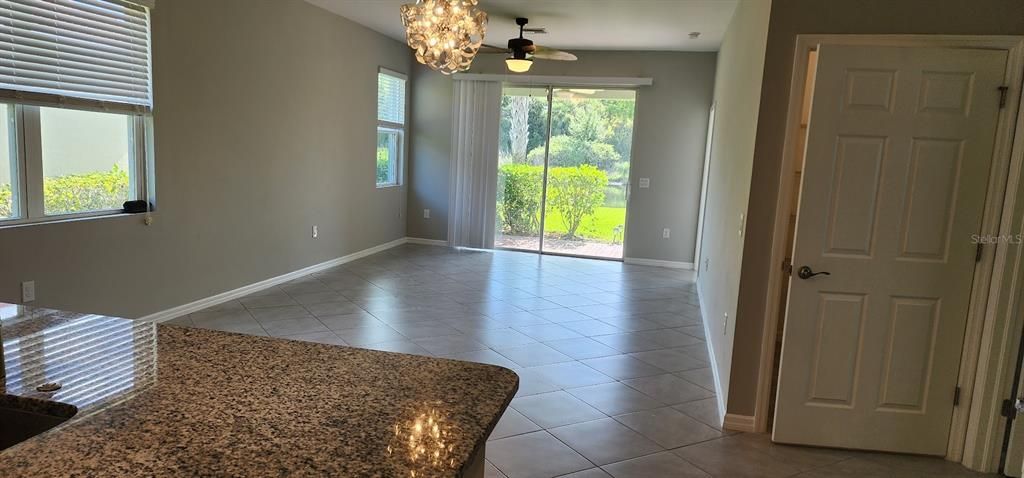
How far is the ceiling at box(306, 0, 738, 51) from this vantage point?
16.6 feet

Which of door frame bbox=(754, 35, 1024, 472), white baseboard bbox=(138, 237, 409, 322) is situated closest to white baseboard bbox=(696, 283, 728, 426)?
door frame bbox=(754, 35, 1024, 472)

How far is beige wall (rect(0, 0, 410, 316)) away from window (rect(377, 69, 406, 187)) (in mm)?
339

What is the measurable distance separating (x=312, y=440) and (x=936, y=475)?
2.92m

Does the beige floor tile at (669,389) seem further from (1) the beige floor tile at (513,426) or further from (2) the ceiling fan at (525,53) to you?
(2) the ceiling fan at (525,53)

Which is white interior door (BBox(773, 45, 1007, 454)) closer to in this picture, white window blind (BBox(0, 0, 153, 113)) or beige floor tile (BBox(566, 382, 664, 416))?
beige floor tile (BBox(566, 382, 664, 416))

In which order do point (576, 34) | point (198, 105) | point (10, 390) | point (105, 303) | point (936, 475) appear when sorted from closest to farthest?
point (10, 390)
point (936, 475)
point (105, 303)
point (198, 105)
point (576, 34)

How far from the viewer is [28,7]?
3318 millimetres

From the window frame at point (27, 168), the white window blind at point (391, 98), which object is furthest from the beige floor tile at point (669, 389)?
the white window blind at point (391, 98)

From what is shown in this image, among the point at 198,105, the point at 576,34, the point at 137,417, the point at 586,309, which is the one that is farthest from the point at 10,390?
the point at 576,34

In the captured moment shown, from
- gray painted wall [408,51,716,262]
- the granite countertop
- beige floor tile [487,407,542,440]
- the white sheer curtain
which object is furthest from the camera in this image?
the white sheer curtain

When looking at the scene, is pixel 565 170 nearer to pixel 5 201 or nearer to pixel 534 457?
pixel 534 457

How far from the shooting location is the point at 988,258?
2.71 metres

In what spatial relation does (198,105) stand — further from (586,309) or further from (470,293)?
(586,309)

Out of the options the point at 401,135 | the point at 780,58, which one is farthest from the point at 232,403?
the point at 401,135
